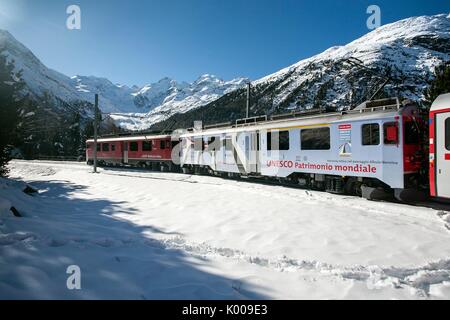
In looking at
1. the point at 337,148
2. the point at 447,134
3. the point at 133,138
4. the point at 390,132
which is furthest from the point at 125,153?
the point at 447,134

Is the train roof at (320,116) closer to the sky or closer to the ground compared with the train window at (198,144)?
closer to the sky

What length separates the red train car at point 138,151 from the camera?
80.1 ft

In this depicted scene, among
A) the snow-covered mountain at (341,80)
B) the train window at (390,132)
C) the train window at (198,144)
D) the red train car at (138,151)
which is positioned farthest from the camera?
the snow-covered mountain at (341,80)

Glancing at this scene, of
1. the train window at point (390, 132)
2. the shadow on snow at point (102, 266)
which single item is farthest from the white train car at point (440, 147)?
the shadow on snow at point (102, 266)

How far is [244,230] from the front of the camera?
6496mm

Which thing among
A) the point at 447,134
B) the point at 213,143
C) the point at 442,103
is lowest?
the point at 447,134

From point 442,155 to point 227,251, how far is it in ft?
24.1

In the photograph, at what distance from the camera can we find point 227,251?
202 inches

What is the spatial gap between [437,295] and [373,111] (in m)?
8.13

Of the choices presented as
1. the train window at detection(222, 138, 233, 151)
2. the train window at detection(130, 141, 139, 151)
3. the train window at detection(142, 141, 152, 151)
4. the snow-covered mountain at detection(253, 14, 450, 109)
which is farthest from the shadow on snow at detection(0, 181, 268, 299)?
the snow-covered mountain at detection(253, 14, 450, 109)

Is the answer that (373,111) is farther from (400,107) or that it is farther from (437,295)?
(437,295)
